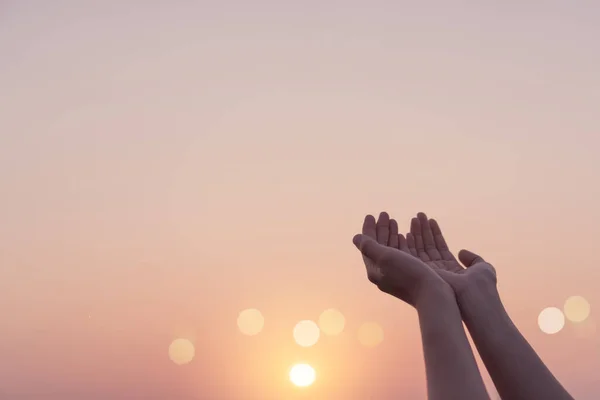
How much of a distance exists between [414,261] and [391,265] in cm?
20

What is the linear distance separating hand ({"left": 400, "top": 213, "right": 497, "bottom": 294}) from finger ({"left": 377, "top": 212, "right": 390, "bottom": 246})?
0.06 m

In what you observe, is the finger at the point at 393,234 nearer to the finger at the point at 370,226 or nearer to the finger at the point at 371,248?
the finger at the point at 370,226

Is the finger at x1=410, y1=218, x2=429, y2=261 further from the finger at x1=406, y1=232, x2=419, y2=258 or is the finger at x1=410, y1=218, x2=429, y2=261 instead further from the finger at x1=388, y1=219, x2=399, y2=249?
the finger at x1=388, y1=219, x2=399, y2=249

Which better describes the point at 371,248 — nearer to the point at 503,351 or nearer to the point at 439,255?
the point at 439,255

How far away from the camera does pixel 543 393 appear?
→ 4398 mm

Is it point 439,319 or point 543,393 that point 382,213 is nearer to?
point 439,319

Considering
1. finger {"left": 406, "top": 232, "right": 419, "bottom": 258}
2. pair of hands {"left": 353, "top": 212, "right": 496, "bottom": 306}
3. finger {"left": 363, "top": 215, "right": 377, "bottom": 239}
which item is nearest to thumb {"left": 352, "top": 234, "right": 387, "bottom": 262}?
pair of hands {"left": 353, "top": 212, "right": 496, "bottom": 306}

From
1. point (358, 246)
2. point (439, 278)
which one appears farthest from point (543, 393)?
point (358, 246)

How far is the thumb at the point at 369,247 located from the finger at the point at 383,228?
23 cm

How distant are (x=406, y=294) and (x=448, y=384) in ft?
4.39

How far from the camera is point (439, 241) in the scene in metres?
6.21

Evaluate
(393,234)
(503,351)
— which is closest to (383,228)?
(393,234)

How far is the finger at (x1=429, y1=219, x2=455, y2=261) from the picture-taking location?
20.0 ft

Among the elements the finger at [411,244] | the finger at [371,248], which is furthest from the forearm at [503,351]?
the finger at [411,244]
